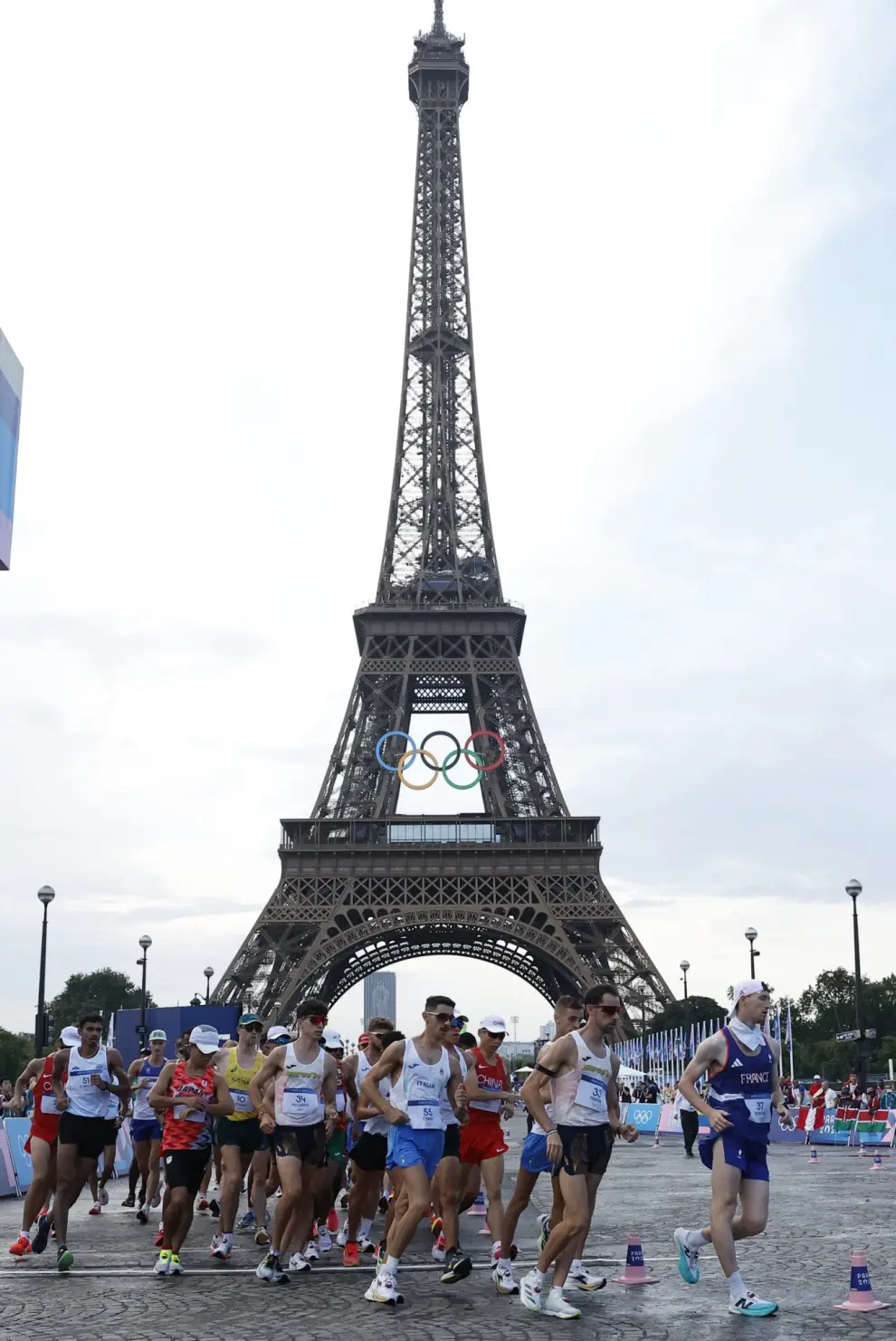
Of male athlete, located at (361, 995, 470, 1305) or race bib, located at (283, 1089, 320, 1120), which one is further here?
race bib, located at (283, 1089, 320, 1120)

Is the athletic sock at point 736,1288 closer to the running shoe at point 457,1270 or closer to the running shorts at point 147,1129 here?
the running shoe at point 457,1270

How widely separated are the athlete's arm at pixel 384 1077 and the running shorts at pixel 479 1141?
6.20 ft

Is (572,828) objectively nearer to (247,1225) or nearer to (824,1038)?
(247,1225)

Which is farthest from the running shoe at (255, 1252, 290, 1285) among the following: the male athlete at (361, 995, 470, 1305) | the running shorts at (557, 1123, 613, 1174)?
the running shorts at (557, 1123, 613, 1174)

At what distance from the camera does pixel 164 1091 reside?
13.3 m

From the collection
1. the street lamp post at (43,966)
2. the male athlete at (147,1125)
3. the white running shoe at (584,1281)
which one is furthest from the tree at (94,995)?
the white running shoe at (584,1281)

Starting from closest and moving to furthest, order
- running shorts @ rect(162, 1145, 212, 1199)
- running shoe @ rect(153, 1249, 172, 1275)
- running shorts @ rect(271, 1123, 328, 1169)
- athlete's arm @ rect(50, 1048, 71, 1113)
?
running shorts @ rect(271, 1123, 328, 1169) → running shoe @ rect(153, 1249, 172, 1275) → running shorts @ rect(162, 1145, 212, 1199) → athlete's arm @ rect(50, 1048, 71, 1113)

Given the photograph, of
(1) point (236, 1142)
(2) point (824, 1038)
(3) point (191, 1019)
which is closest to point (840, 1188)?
(1) point (236, 1142)

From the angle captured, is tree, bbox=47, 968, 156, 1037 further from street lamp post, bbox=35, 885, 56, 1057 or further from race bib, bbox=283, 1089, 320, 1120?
race bib, bbox=283, 1089, 320, 1120

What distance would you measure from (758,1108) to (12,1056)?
109m

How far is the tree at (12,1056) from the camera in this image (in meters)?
108

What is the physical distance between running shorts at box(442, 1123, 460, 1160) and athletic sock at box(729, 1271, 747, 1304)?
3086 millimetres

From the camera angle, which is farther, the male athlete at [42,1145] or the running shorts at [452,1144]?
the male athlete at [42,1145]

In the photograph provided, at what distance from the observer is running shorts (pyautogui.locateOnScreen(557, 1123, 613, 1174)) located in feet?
34.6
